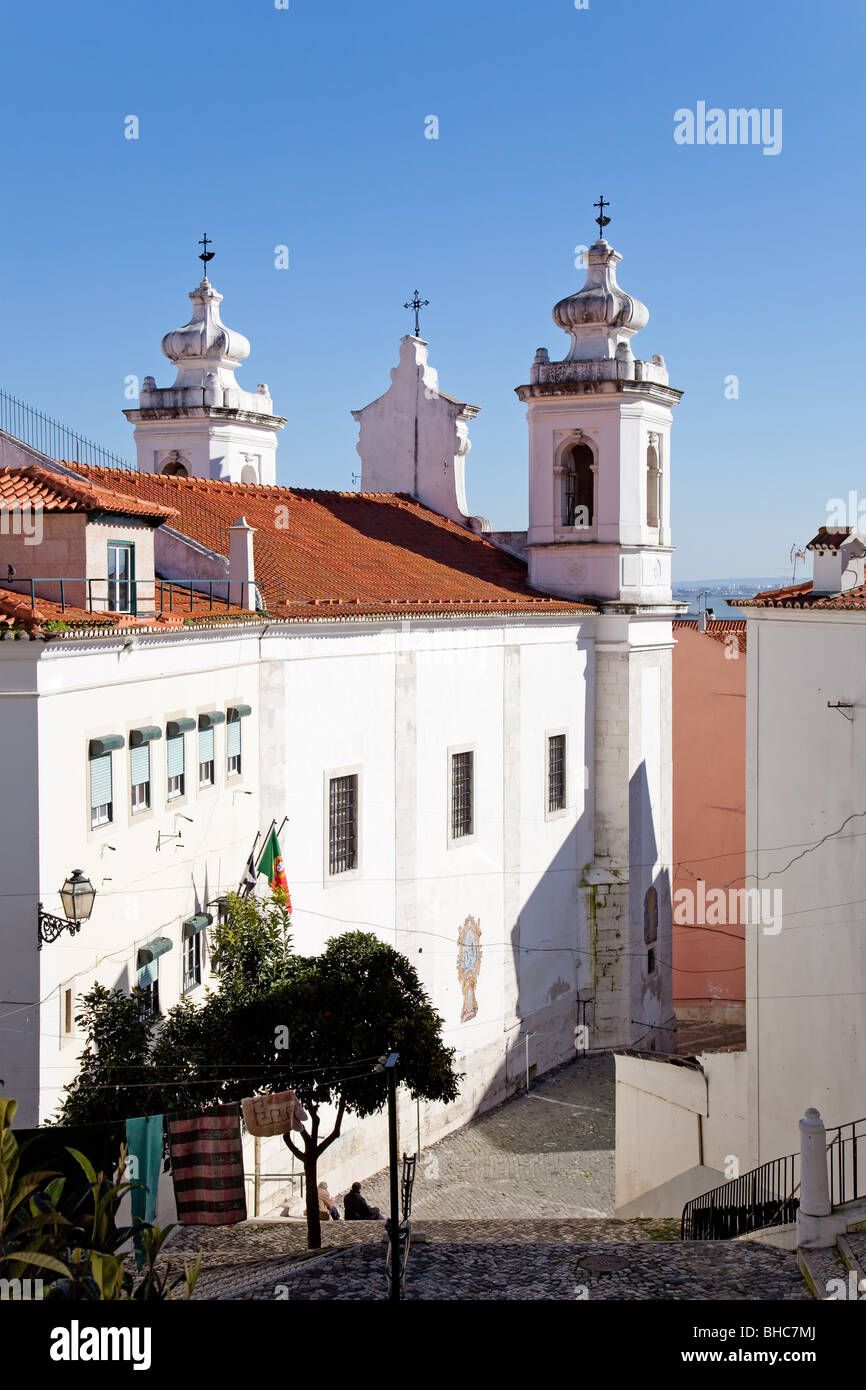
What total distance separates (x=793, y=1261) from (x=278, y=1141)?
27.3ft

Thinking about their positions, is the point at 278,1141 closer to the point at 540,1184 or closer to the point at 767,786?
the point at 540,1184

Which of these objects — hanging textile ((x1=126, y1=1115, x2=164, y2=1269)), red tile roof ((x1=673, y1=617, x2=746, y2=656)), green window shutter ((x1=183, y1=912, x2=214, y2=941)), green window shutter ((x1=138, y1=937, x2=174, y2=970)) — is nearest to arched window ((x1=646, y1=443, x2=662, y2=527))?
red tile roof ((x1=673, y1=617, x2=746, y2=656))

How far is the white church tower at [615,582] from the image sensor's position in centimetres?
3036

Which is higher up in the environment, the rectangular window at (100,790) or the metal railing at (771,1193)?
the rectangular window at (100,790)

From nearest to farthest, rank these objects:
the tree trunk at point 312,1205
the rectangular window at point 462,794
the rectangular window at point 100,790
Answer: the rectangular window at point 100,790 → the tree trunk at point 312,1205 → the rectangular window at point 462,794

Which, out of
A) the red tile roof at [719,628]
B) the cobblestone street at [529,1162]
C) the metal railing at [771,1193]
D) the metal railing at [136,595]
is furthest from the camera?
the red tile roof at [719,628]

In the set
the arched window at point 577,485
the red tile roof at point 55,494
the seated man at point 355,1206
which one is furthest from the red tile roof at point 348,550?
the seated man at point 355,1206

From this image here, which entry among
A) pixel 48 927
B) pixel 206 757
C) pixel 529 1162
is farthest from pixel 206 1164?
pixel 529 1162

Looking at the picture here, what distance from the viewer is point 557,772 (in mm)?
29750

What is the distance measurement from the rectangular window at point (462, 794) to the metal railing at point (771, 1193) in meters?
8.42

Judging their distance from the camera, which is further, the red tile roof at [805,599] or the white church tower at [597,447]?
the white church tower at [597,447]

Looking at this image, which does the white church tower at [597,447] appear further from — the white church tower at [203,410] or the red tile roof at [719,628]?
the white church tower at [203,410]
